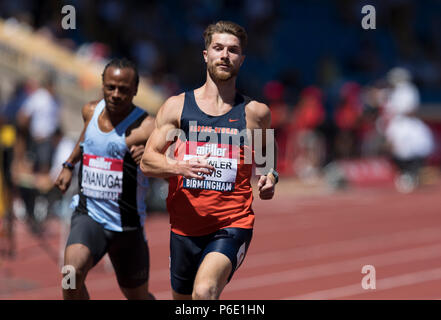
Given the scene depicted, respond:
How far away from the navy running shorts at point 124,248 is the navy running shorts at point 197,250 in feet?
2.18

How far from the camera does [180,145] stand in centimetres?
555

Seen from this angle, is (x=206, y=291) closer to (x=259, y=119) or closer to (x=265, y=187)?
(x=265, y=187)

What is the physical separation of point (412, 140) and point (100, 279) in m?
10.4

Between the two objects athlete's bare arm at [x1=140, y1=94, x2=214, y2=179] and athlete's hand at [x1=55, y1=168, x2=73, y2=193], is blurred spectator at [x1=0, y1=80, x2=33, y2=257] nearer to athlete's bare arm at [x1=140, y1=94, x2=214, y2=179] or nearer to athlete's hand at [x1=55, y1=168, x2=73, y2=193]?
athlete's hand at [x1=55, y1=168, x2=73, y2=193]

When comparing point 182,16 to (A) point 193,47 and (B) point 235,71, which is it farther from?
(B) point 235,71

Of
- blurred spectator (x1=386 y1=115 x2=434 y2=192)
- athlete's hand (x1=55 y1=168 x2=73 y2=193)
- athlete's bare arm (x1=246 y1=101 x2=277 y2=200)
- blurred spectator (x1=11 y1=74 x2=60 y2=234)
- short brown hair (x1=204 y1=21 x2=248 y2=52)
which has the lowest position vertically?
athlete's hand (x1=55 y1=168 x2=73 y2=193)

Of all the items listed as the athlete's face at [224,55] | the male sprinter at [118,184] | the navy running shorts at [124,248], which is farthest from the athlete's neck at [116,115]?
the athlete's face at [224,55]

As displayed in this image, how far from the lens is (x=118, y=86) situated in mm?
6168

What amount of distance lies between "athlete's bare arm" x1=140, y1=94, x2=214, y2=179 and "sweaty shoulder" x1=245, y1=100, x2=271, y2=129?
0.42 meters

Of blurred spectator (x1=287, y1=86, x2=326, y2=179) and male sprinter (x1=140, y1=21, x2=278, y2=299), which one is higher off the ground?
blurred spectator (x1=287, y1=86, x2=326, y2=179)

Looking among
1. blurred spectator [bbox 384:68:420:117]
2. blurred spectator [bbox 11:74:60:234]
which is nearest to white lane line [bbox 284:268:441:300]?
blurred spectator [bbox 11:74:60:234]

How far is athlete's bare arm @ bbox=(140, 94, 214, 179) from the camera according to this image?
5266 mm

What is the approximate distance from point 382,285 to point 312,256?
1.97 m

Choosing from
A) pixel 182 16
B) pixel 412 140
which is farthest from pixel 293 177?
pixel 182 16
